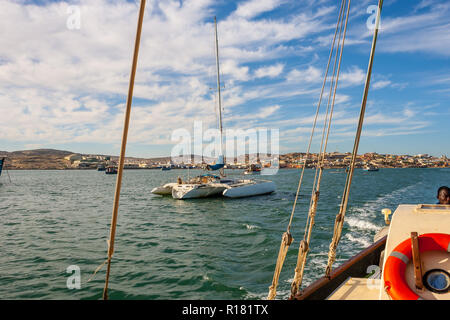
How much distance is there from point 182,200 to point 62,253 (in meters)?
15.8

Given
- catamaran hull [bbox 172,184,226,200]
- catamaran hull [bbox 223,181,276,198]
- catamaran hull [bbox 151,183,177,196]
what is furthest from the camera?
catamaran hull [bbox 151,183,177,196]

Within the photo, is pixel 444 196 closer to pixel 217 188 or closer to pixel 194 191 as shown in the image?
pixel 194 191

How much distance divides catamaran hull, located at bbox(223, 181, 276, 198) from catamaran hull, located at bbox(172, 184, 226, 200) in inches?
42.1

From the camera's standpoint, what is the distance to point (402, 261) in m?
2.63

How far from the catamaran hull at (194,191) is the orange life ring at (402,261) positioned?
22.8m

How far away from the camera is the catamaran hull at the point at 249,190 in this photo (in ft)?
83.4

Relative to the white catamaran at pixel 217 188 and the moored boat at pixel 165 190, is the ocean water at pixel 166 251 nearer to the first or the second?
the white catamaran at pixel 217 188

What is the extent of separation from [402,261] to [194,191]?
23075 mm

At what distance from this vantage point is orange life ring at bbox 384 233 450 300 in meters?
2.55

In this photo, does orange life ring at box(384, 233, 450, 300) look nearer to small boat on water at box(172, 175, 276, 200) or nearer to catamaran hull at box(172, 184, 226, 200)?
small boat on water at box(172, 175, 276, 200)

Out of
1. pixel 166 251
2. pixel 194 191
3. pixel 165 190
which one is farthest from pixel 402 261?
pixel 165 190

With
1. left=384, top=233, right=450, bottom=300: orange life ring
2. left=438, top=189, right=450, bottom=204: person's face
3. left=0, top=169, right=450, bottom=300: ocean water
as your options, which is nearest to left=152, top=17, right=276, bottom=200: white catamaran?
left=0, top=169, right=450, bottom=300: ocean water
